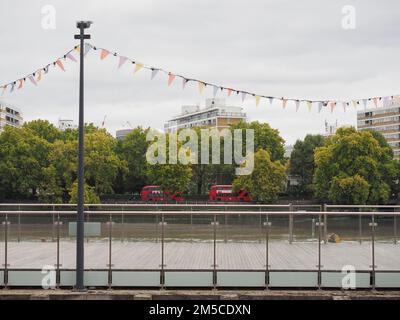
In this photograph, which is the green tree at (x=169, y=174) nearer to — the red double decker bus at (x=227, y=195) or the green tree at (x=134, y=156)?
the red double decker bus at (x=227, y=195)

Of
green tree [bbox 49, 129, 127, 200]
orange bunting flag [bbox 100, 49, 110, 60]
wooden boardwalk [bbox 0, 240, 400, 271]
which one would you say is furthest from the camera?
green tree [bbox 49, 129, 127, 200]

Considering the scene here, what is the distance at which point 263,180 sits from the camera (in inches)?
3457

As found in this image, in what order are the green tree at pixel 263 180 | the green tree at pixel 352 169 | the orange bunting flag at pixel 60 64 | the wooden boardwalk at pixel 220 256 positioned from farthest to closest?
the green tree at pixel 263 180
the green tree at pixel 352 169
the orange bunting flag at pixel 60 64
the wooden boardwalk at pixel 220 256

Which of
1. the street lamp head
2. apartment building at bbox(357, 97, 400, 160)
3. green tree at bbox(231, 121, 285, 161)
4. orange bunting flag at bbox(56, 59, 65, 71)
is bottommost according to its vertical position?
the street lamp head

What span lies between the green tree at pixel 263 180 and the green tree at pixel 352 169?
7.86 m

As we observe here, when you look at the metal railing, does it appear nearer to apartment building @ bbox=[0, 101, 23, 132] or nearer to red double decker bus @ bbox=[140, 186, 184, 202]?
red double decker bus @ bbox=[140, 186, 184, 202]

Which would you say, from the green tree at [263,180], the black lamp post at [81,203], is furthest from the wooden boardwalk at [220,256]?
the green tree at [263,180]

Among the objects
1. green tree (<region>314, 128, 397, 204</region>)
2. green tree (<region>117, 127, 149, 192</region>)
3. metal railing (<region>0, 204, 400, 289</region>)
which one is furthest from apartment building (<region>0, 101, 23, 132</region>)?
metal railing (<region>0, 204, 400, 289</region>)

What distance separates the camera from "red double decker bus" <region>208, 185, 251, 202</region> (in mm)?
93875

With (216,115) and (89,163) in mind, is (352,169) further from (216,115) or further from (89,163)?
(216,115)

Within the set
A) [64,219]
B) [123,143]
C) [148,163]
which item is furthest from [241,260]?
[123,143]

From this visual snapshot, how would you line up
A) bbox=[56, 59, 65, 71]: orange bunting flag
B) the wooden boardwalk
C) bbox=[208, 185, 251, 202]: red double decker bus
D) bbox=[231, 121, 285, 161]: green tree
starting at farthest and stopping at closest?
bbox=[231, 121, 285, 161]: green tree
bbox=[208, 185, 251, 202]: red double decker bus
bbox=[56, 59, 65, 71]: orange bunting flag
the wooden boardwalk

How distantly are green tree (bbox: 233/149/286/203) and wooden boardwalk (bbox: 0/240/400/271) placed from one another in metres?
68.2

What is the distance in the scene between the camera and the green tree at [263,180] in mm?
87562
